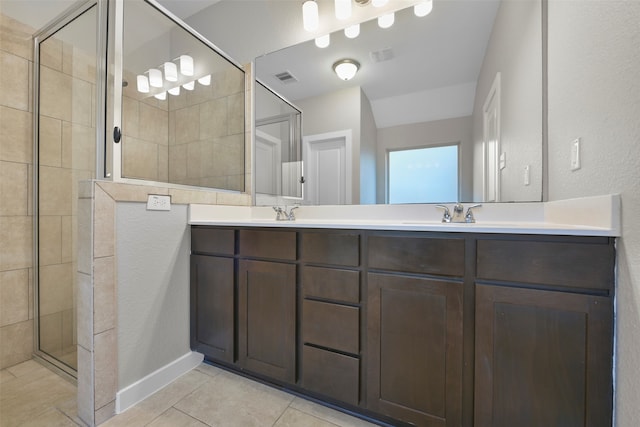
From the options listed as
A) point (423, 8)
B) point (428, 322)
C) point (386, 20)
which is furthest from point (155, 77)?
point (428, 322)

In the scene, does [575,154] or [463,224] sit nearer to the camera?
[575,154]

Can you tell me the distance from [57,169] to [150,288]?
3.64 ft

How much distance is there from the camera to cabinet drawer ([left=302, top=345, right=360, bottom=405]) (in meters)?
1.20

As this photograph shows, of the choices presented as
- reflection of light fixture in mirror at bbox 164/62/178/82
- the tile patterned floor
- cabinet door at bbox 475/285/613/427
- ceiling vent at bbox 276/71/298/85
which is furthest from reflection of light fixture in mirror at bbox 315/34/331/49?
the tile patterned floor

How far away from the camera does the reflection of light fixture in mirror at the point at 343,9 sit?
1745 mm

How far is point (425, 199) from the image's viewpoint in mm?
1562

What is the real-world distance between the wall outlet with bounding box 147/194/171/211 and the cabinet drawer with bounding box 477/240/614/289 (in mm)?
1578

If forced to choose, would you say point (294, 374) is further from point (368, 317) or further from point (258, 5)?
point (258, 5)

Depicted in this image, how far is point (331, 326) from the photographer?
1.24m

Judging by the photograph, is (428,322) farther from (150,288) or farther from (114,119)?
(114,119)

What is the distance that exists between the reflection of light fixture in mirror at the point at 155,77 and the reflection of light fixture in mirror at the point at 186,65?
176 mm

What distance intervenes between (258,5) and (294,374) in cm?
263

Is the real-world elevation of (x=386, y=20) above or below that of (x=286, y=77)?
above

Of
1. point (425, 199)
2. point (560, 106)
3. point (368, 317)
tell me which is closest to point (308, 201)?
point (425, 199)
